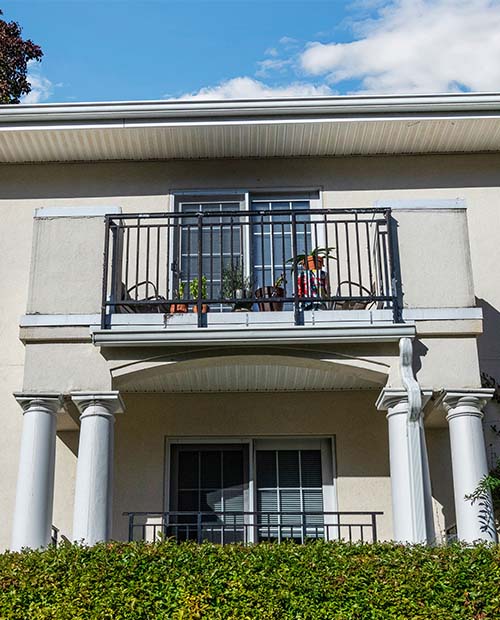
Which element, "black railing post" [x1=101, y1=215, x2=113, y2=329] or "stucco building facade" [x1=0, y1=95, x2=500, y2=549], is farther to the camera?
"black railing post" [x1=101, y1=215, x2=113, y2=329]

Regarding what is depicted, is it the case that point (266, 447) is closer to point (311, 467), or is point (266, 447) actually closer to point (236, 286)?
point (311, 467)

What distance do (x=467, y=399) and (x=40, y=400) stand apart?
14.6ft

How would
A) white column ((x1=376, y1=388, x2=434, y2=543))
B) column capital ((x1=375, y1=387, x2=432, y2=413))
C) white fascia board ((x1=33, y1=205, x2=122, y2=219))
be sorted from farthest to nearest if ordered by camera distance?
white fascia board ((x1=33, y1=205, x2=122, y2=219))
column capital ((x1=375, y1=387, x2=432, y2=413))
white column ((x1=376, y1=388, x2=434, y2=543))

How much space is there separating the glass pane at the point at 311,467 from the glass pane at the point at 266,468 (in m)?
0.36

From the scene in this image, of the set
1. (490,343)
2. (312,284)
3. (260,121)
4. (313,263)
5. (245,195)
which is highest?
(260,121)

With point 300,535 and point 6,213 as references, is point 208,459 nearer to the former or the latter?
point 300,535

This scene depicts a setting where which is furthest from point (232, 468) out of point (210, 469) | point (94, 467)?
point (94, 467)

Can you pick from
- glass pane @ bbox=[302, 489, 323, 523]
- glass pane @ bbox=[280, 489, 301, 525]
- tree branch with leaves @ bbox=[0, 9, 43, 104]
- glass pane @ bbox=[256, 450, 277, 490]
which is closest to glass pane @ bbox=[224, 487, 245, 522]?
glass pane @ bbox=[256, 450, 277, 490]

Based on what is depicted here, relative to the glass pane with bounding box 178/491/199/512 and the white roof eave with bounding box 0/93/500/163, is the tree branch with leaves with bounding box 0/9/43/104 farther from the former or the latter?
the glass pane with bounding box 178/491/199/512

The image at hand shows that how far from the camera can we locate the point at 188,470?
36.2 ft

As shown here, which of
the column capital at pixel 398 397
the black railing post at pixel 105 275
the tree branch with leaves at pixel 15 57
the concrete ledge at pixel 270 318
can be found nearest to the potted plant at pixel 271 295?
the concrete ledge at pixel 270 318

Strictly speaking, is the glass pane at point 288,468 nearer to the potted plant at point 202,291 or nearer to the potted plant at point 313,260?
the potted plant at point 202,291

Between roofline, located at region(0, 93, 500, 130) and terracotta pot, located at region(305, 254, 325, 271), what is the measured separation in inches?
78.3

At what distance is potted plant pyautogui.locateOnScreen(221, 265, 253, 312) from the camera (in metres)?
10.2
